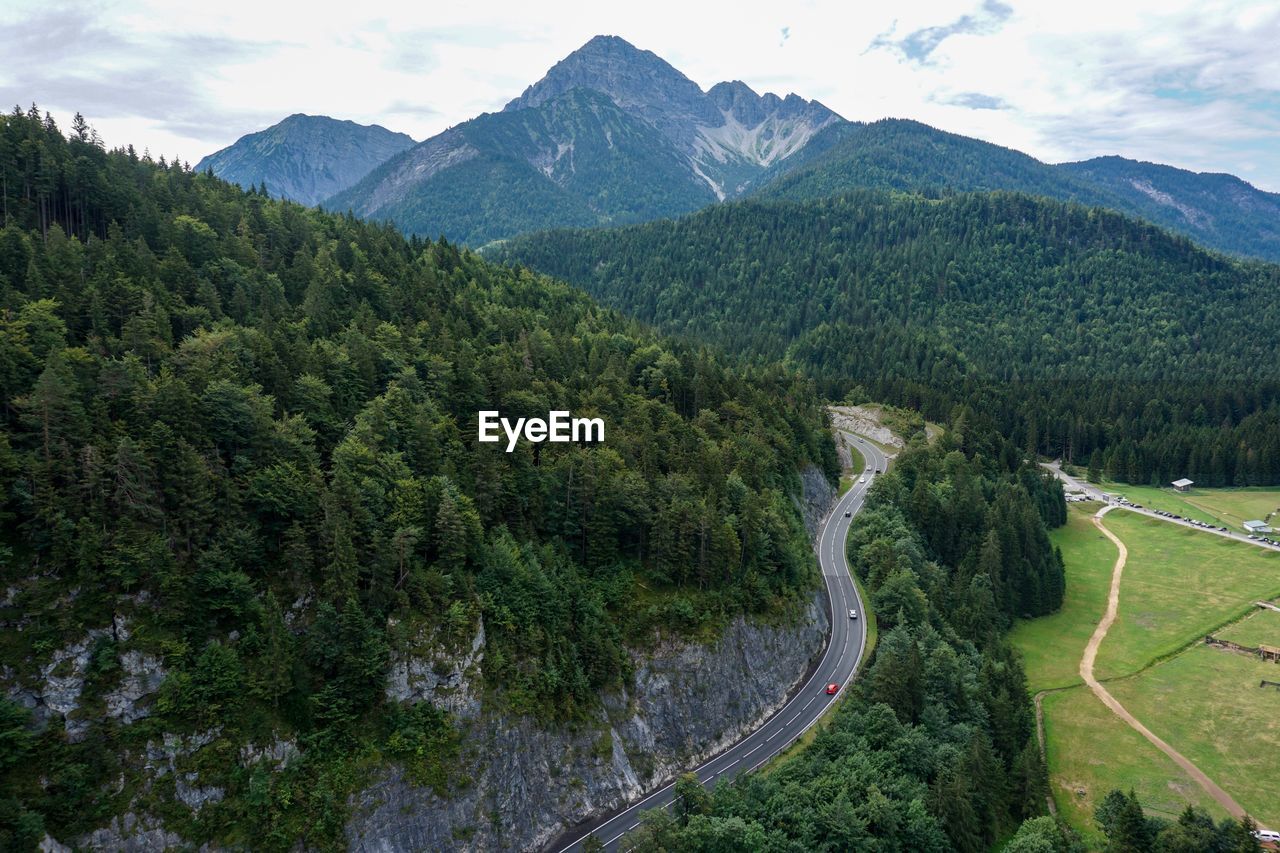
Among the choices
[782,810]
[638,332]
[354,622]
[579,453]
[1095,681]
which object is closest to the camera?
[354,622]

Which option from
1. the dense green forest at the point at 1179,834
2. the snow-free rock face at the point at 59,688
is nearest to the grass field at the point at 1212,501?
the dense green forest at the point at 1179,834

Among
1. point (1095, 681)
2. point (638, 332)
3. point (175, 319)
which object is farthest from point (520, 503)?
point (638, 332)

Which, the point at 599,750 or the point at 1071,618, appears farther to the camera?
the point at 1071,618

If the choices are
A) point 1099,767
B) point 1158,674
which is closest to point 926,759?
point 1099,767

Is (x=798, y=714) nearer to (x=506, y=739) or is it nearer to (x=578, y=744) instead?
(x=578, y=744)

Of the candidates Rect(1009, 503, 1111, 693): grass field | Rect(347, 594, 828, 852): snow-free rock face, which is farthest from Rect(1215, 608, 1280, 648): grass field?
Rect(347, 594, 828, 852): snow-free rock face

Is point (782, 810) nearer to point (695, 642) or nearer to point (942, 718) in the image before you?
point (695, 642)

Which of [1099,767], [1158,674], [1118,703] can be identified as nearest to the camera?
[1099,767]
